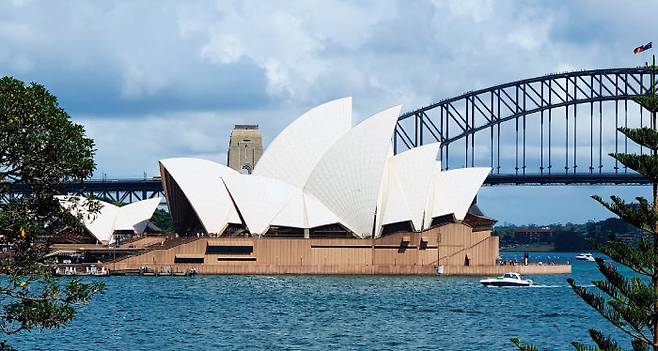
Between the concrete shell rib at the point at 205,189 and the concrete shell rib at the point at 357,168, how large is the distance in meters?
6.50

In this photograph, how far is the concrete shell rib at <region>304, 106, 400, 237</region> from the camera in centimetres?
9281

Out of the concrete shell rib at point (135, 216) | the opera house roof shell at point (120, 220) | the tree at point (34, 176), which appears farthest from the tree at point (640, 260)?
the concrete shell rib at point (135, 216)

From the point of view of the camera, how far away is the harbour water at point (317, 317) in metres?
47.2

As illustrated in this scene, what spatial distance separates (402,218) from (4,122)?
7566cm

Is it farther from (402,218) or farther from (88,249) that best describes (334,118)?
(88,249)

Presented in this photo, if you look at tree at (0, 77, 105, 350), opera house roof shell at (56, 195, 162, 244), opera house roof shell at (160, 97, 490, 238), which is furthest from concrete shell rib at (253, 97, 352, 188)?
tree at (0, 77, 105, 350)

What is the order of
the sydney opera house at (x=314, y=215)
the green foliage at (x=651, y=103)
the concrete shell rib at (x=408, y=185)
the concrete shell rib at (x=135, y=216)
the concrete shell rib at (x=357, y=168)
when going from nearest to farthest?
1. the green foliage at (x=651, y=103)
2. the concrete shell rib at (x=357, y=168)
3. the sydney opera house at (x=314, y=215)
4. the concrete shell rib at (x=408, y=185)
5. the concrete shell rib at (x=135, y=216)

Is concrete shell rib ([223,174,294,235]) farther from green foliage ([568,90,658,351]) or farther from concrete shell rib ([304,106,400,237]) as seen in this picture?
green foliage ([568,90,658,351])

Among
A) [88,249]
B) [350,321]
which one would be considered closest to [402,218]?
[88,249]

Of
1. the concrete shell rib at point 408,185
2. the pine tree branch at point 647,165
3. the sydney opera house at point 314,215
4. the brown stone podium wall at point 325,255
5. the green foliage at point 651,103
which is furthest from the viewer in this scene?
the concrete shell rib at point 408,185

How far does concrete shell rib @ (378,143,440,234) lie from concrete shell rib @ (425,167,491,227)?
2967mm

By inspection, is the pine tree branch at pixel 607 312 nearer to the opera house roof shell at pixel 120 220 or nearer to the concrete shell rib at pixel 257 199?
the concrete shell rib at pixel 257 199

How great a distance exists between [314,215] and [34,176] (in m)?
74.8

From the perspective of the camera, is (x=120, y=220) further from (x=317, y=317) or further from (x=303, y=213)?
(x=317, y=317)
